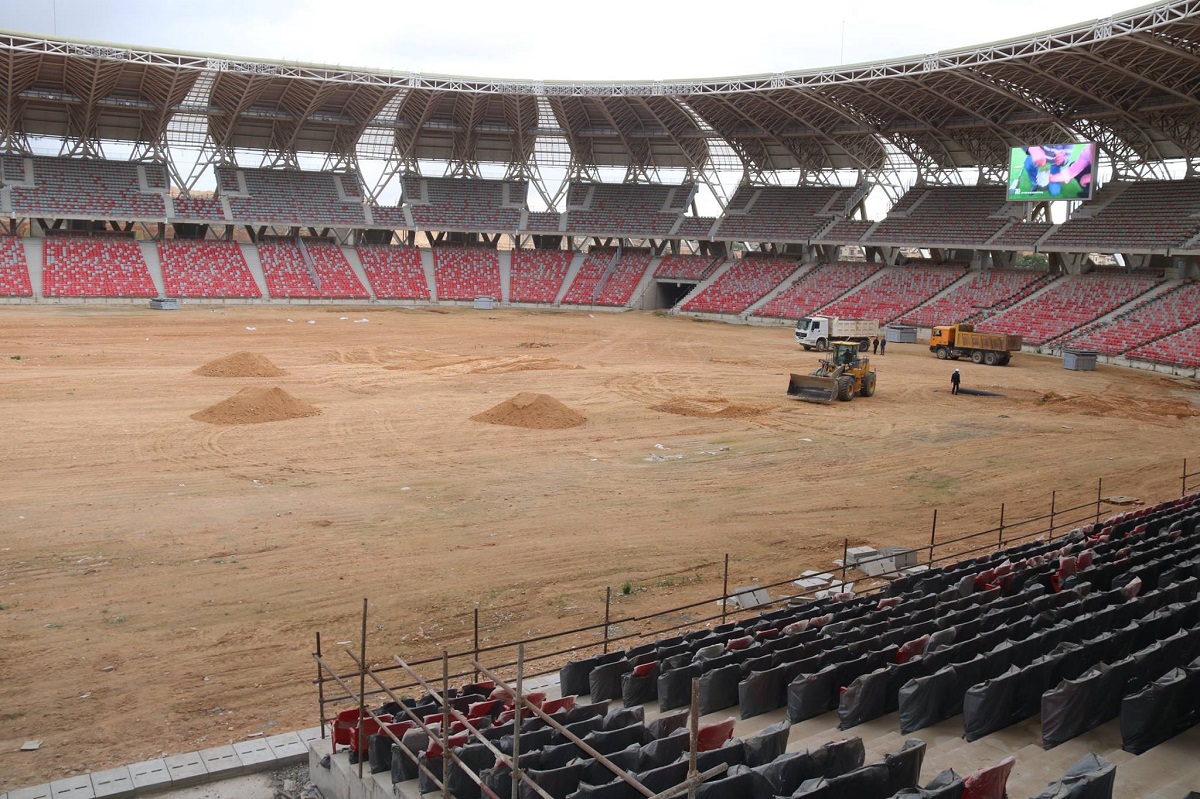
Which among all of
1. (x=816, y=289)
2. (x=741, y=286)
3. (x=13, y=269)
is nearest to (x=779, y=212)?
(x=741, y=286)

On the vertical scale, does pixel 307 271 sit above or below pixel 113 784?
above

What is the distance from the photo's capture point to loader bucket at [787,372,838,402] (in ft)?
111

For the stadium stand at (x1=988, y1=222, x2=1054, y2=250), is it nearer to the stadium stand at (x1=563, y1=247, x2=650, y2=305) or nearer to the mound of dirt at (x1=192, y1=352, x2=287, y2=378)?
the stadium stand at (x1=563, y1=247, x2=650, y2=305)

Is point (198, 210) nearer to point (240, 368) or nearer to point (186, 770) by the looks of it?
point (240, 368)

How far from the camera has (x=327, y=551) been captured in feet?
54.2

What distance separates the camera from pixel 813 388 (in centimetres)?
3409

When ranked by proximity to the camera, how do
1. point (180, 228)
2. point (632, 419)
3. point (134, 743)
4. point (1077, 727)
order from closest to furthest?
point (1077, 727), point (134, 743), point (632, 419), point (180, 228)

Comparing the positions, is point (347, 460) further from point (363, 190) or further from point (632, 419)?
point (363, 190)

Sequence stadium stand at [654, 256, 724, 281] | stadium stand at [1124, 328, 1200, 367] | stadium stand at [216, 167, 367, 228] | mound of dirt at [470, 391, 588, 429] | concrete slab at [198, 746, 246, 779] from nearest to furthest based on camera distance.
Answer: concrete slab at [198, 746, 246, 779] → mound of dirt at [470, 391, 588, 429] → stadium stand at [1124, 328, 1200, 367] → stadium stand at [216, 167, 367, 228] → stadium stand at [654, 256, 724, 281]

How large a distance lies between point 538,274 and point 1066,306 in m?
36.9

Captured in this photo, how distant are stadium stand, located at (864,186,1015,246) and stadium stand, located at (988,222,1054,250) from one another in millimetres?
727

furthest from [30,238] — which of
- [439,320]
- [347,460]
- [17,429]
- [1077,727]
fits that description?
[1077,727]

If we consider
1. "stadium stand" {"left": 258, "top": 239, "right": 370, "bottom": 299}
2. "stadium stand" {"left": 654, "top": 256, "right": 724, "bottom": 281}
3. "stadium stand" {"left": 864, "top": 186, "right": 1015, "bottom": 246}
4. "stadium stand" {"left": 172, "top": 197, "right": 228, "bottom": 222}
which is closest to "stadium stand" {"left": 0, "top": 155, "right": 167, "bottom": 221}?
"stadium stand" {"left": 172, "top": 197, "right": 228, "bottom": 222}

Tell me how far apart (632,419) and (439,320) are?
31.9 metres
